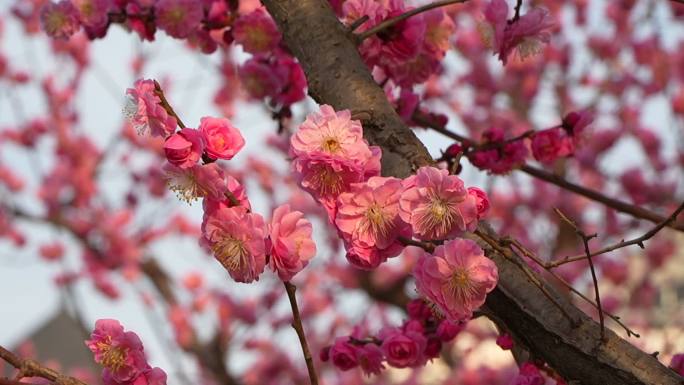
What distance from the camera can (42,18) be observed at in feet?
8.83

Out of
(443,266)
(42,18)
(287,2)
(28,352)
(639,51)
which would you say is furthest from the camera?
(28,352)

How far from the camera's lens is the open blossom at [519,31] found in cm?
221

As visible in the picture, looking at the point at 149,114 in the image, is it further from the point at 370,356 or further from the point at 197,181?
the point at 370,356

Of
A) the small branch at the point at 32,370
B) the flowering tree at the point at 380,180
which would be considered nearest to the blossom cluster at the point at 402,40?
the flowering tree at the point at 380,180

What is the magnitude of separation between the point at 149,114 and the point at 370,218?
1.41 feet

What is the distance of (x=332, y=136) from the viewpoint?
5.05 ft

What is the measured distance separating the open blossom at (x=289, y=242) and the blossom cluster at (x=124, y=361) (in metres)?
0.31

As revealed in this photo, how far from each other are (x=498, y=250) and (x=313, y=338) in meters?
7.01

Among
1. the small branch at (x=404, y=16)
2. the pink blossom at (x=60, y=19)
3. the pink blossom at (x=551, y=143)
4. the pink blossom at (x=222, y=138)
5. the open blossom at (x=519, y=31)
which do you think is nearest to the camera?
the pink blossom at (x=222, y=138)

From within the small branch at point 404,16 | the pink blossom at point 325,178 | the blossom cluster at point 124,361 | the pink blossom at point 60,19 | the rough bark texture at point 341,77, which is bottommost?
the blossom cluster at point 124,361

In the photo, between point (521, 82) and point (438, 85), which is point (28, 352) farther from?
point (521, 82)

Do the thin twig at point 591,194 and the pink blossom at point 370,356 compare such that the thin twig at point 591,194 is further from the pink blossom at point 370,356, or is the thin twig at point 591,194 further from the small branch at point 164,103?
the small branch at point 164,103

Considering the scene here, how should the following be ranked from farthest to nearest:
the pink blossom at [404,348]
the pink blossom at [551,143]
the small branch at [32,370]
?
the pink blossom at [551,143] < the pink blossom at [404,348] < the small branch at [32,370]

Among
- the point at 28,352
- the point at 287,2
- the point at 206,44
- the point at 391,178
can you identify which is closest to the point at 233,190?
the point at 391,178
